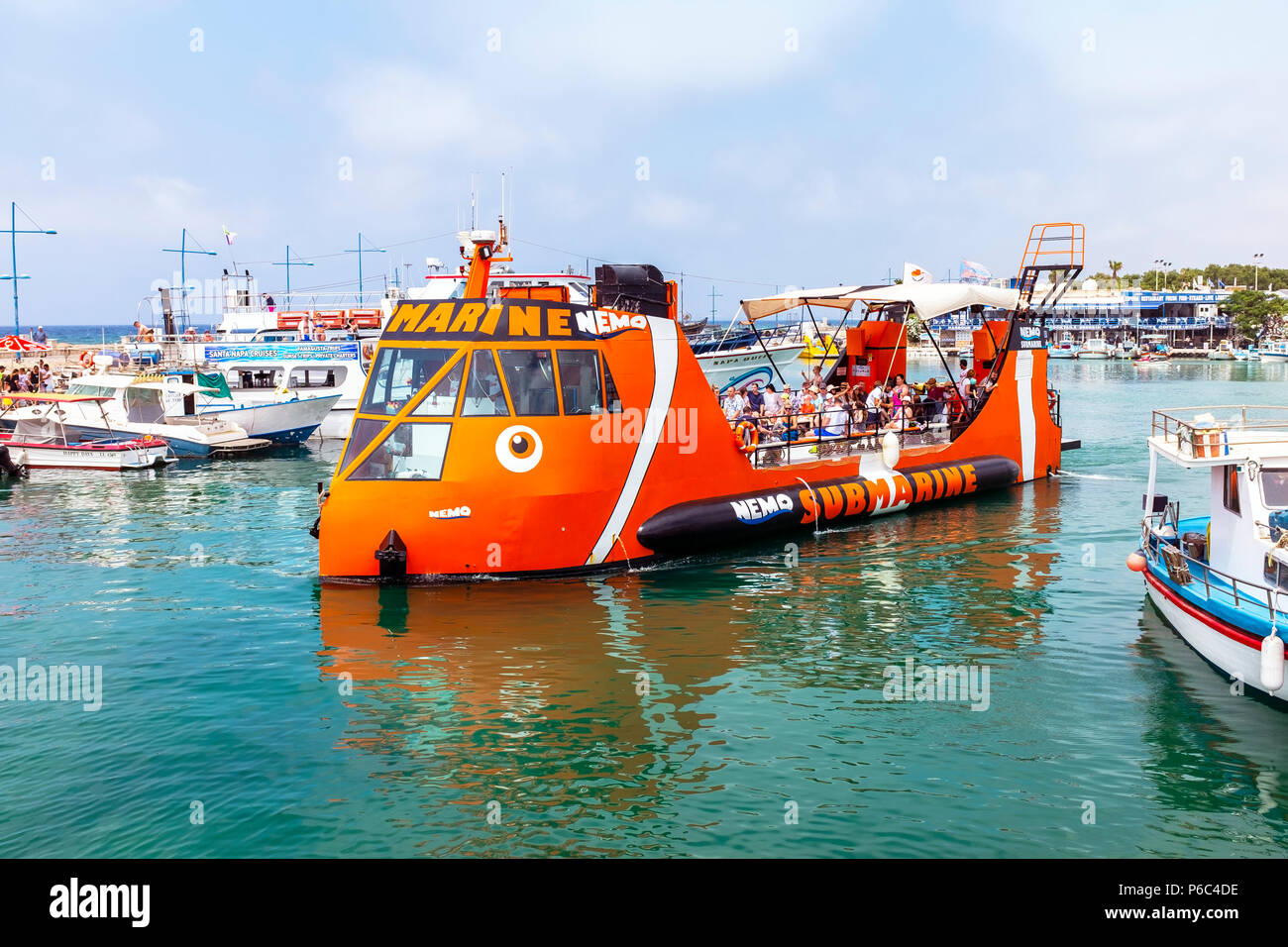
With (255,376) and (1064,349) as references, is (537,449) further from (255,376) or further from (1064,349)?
(1064,349)

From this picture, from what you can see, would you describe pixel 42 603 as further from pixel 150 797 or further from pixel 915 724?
pixel 915 724

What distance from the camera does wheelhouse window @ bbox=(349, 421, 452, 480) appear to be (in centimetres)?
1614

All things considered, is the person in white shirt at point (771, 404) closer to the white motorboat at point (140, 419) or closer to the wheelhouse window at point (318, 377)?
the white motorboat at point (140, 419)

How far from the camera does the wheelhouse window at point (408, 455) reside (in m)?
16.1

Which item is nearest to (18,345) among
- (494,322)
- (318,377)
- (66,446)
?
(318,377)

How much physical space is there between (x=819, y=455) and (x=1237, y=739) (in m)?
12.4

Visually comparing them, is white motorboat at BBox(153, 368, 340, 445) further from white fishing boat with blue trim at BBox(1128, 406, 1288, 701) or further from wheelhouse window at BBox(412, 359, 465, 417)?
white fishing boat with blue trim at BBox(1128, 406, 1288, 701)

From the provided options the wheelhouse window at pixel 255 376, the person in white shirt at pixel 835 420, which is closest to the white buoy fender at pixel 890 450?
the person in white shirt at pixel 835 420

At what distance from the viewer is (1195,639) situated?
13.3 m

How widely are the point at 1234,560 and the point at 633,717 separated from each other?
8.04m

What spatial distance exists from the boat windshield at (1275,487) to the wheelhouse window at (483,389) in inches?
412

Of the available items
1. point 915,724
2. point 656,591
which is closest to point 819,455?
point 656,591

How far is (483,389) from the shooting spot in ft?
54.0
